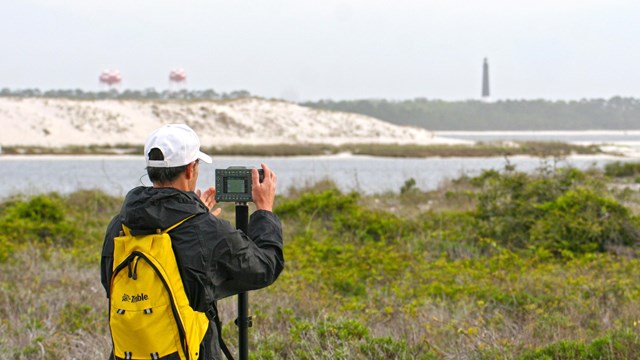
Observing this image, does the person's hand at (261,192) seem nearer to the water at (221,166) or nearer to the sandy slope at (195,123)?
the water at (221,166)

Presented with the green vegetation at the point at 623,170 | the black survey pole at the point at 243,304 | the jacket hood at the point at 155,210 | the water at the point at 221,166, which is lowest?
the water at the point at 221,166

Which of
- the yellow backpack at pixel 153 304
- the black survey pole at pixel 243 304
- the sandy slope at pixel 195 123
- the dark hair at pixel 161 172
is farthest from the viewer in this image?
the sandy slope at pixel 195 123

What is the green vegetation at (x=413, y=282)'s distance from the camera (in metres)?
5.40

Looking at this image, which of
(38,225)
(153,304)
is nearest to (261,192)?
(153,304)

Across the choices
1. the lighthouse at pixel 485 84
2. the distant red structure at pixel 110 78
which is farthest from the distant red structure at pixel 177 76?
the lighthouse at pixel 485 84

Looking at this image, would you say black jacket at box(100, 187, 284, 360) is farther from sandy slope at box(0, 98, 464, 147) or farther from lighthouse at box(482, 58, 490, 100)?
lighthouse at box(482, 58, 490, 100)

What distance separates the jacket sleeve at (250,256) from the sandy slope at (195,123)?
5497cm

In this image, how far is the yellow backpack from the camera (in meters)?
3.03

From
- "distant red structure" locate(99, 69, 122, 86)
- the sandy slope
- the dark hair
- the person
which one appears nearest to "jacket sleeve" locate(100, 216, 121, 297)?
the person

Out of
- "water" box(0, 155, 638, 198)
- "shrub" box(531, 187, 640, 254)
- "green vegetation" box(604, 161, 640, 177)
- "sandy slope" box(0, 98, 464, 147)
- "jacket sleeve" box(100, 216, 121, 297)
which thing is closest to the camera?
"jacket sleeve" box(100, 216, 121, 297)

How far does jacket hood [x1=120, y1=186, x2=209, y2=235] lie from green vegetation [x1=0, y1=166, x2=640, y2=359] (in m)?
2.23

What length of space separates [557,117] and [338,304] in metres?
120

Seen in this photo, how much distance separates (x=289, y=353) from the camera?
17.5 feet

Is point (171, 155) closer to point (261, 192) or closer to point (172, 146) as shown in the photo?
point (172, 146)
